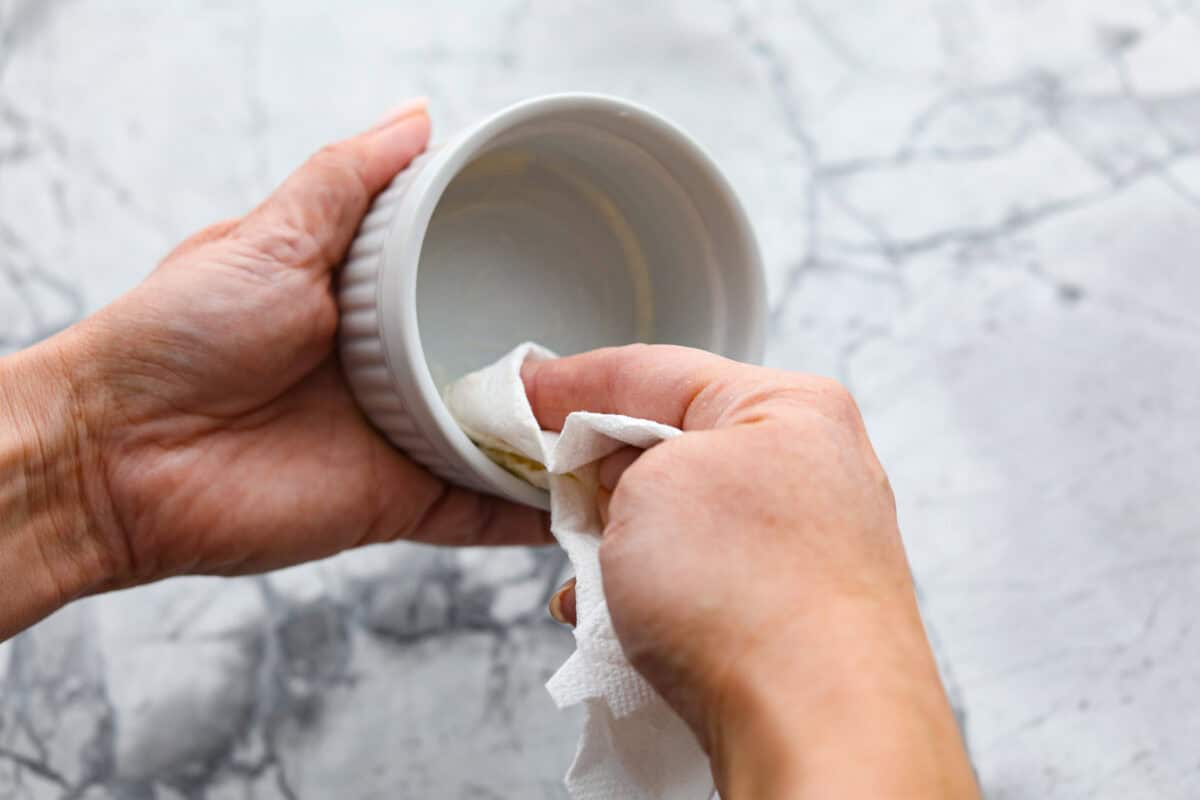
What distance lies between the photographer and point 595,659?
1.41 feet

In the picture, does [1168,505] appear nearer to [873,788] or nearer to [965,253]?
[965,253]

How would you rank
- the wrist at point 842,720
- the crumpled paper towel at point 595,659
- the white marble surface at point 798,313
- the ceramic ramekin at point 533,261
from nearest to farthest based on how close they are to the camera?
1. the wrist at point 842,720
2. the crumpled paper towel at point 595,659
3. the ceramic ramekin at point 533,261
4. the white marble surface at point 798,313

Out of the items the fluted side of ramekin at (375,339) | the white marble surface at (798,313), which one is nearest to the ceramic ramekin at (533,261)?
the fluted side of ramekin at (375,339)

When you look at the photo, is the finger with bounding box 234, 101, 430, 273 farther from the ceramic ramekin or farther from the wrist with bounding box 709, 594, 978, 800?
the wrist with bounding box 709, 594, 978, 800

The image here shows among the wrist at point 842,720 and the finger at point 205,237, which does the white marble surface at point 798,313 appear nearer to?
the finger at point 205,237

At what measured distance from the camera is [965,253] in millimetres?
768

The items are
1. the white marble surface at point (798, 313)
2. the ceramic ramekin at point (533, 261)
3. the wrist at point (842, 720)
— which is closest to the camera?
the wrist at point (842, 720)

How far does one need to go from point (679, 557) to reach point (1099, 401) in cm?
48

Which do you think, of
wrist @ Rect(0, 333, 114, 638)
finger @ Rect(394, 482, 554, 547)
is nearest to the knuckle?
finger @ Rect(394, 482, 554, 547)

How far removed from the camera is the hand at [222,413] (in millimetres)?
561

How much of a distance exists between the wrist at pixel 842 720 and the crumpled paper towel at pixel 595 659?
0.07 m

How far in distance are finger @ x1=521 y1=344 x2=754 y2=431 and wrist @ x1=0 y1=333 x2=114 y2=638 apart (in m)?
0.24

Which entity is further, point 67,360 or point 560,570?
point 560,570

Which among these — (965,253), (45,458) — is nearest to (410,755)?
(45,458)
